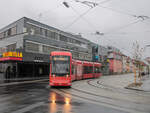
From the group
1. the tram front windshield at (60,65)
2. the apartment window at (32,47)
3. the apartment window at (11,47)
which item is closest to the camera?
the tram front windshield at (60,65)

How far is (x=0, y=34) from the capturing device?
49.8 m

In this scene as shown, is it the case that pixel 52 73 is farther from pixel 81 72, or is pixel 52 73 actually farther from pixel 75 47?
pixel 75 47

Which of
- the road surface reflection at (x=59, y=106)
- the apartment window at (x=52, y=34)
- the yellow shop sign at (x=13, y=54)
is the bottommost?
the road surface reflection at (x=59, y=106)

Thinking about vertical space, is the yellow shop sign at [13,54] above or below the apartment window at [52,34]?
below

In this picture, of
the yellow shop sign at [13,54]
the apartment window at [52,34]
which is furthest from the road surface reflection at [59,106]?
the apartment window at [52,34]

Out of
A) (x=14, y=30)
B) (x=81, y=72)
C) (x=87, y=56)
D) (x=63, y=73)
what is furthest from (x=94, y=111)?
(x=87, y=56)

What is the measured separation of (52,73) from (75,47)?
38067 millimetres

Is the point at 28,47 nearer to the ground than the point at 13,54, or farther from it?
farther from it

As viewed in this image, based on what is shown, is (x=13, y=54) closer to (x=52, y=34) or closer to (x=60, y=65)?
(x=52, y=34)

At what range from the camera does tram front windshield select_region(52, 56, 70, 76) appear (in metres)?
17.1

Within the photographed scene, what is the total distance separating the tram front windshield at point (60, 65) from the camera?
17.1m

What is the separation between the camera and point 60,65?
17328mm

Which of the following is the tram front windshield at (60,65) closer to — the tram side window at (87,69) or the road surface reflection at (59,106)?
the road surface reflection at (59,106)

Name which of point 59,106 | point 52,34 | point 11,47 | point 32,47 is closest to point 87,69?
point 32,47
